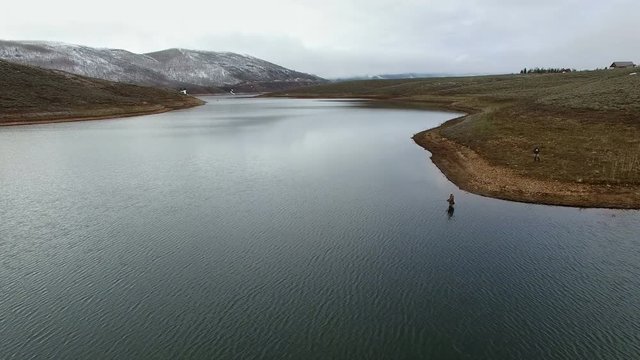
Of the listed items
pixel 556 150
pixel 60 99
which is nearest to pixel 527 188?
pixel 556 150

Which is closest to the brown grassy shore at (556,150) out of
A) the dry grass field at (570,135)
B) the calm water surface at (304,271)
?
the dry grass field at (570,135)

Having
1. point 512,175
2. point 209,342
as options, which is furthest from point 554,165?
point 209,342

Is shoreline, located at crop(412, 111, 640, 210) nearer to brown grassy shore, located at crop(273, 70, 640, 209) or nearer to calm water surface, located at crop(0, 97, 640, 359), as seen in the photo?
brown grassy shore, located at crop(273, 70, 640, 209)

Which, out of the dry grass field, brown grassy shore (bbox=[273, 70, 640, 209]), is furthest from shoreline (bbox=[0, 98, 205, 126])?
the dry grass field

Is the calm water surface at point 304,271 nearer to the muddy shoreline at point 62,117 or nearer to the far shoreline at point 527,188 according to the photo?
the far shoreline at point 527,188

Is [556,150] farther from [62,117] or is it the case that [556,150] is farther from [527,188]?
[62,117]

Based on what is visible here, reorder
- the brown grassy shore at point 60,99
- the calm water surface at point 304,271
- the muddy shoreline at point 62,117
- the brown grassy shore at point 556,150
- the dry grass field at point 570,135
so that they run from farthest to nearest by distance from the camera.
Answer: the brown grassy shore at point 60,99
the muddy shoreline at point 62,117
the dry grass field at point 570,135
the brown grassy shore at point 556,150
the calm water surface at point 304,271
